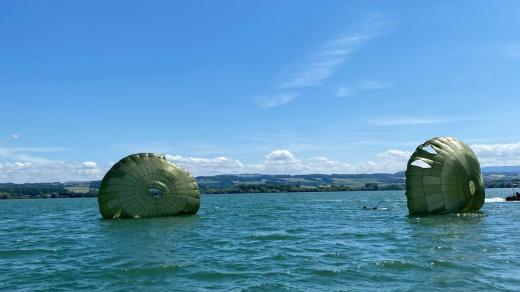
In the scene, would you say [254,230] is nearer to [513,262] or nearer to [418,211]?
[418,211]

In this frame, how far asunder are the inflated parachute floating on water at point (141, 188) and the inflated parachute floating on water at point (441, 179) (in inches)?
739

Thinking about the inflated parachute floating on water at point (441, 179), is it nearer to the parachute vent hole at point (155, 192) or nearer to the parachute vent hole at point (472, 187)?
the parachute vent hole at point (472, 187)

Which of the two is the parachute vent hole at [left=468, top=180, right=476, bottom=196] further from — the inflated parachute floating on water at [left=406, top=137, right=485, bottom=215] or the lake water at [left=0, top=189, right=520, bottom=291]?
the lake water at [left=0, top=189, right=520, bottom=291]

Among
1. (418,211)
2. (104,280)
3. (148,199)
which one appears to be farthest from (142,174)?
(104,280)

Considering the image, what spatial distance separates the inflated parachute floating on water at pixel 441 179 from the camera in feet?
122

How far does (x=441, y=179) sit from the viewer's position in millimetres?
37188

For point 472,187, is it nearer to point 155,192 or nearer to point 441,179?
point 441,179

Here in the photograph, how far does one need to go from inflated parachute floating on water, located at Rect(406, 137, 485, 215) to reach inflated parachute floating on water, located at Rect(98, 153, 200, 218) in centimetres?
1876

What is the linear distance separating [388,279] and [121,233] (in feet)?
66.8

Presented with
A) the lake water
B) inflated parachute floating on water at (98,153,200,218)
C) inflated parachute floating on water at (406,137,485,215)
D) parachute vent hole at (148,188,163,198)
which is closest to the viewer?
the lake water

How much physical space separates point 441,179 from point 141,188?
2343 centimetres

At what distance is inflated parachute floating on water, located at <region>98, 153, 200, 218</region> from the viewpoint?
133 ft

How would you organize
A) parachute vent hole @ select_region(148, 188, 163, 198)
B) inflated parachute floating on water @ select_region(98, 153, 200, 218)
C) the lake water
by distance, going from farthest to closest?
parachute vent hole @ select_region(148, 188, 163, 198) < inflated parachute floating on water @ select_region(98, 153, 200, 218) < the lake water

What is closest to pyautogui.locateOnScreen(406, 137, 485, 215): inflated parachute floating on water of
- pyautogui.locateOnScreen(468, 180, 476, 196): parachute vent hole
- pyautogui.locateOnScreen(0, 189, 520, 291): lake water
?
pyautogui.locateOnScreen(468, 180, 476, 196): parachute vent hole
